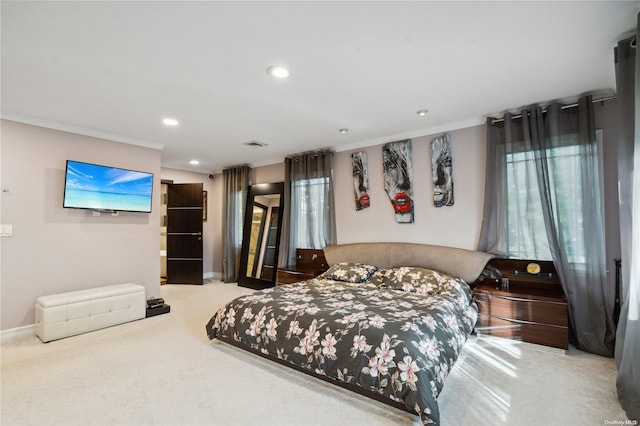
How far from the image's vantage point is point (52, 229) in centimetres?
355

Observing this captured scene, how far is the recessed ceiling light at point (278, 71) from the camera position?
233 centimetres

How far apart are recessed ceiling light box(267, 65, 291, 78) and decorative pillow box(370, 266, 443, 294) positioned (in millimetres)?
2476

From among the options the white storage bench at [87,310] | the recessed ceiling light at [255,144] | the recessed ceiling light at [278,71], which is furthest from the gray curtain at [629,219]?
the white storage bench at [87,310]

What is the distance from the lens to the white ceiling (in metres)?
1.75

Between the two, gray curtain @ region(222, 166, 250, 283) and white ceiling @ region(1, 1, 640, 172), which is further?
gray curtain @ region(222, 166, 250, 283)

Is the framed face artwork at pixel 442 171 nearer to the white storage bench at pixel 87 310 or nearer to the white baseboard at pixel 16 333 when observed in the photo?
the white storage bench at pixel 87 310

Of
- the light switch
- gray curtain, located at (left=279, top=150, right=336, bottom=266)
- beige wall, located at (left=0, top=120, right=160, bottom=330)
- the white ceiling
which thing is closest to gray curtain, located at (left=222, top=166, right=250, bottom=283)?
gray curtain, located at (left=279, top=150, right=336, bottom=266)

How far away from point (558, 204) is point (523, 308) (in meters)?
1.12

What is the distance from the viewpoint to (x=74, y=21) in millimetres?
1800

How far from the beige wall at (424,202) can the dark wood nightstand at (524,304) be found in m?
Result: 0.52

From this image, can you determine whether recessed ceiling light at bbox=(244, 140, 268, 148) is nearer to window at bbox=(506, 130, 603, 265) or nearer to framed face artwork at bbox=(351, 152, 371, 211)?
framed face artwork at bbox=(351, 152, 371, 211)

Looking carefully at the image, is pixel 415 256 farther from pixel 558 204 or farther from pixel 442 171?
pixel 558 204

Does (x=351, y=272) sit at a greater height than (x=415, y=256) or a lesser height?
lesser

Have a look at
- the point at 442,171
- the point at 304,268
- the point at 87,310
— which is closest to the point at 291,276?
the point at 304,268
